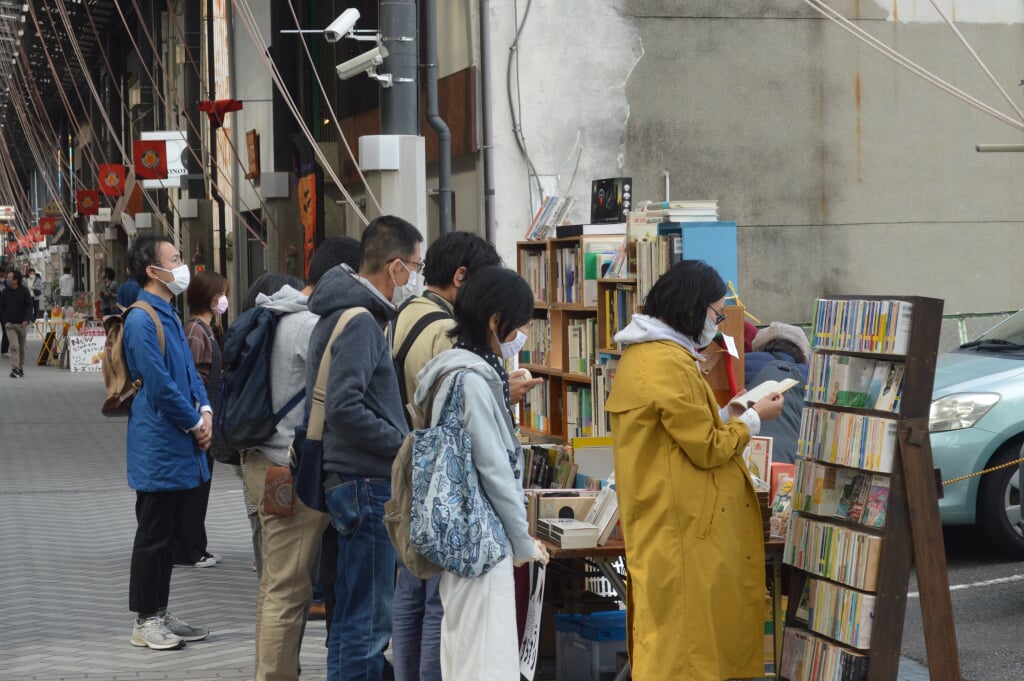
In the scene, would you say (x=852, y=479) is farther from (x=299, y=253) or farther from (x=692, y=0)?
(x=299, y=253)

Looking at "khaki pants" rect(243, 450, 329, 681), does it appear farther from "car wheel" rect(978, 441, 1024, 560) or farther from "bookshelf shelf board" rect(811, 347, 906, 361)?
"car wheel" rect(978, 441, 1024, 560)

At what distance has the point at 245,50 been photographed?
26.2 meters

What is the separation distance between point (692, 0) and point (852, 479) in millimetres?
9284

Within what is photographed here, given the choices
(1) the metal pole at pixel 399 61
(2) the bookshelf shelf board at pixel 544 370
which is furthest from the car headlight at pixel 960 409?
(1) the metal pole at pixel 399 61

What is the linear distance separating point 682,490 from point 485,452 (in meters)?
1.18

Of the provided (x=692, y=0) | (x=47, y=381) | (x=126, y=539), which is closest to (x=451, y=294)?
(x=126, y=539)

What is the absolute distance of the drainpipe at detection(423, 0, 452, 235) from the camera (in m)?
12.6

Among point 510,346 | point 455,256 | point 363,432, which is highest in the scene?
point 455,256

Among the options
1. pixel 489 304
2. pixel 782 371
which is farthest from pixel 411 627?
pixel 782 371

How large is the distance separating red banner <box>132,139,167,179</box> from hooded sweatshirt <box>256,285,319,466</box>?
82.7ft

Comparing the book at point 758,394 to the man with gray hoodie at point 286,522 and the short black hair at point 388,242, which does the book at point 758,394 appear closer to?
the short black hair at point 388,242

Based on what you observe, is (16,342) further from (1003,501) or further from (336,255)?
(336,255)

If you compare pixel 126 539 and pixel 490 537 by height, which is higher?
pixel 490 537

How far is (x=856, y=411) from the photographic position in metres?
5.82
